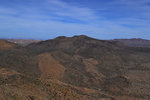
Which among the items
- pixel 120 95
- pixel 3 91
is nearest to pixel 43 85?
pixel 3 91

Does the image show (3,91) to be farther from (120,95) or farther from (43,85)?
(120,95)

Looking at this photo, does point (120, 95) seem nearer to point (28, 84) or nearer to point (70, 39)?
point (28, 84)


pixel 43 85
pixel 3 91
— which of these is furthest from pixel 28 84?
pixel 3 91

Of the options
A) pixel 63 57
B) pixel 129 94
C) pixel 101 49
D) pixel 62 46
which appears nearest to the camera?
pixel 129 94

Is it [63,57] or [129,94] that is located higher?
[63,57]

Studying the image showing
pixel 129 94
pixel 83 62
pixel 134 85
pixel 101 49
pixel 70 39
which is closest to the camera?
pixel 129 94

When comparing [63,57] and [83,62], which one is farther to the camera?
[63,57]

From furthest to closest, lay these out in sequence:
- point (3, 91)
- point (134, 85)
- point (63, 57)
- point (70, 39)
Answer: point (70, 39) < point (63, 57) < point (134, 85) < point (3, 91)

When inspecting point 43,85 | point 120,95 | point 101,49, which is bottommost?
point 120,95

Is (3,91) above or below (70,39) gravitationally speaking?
below
